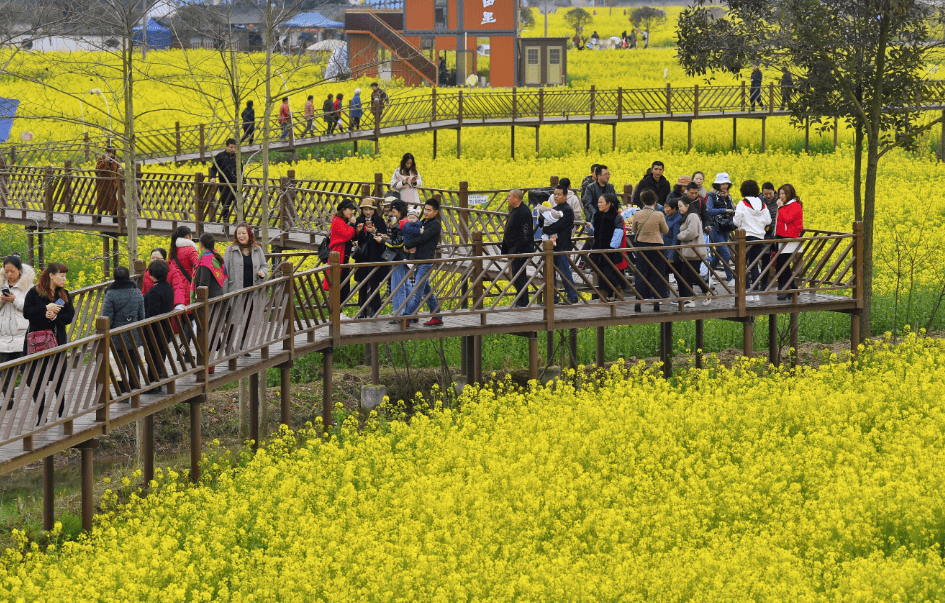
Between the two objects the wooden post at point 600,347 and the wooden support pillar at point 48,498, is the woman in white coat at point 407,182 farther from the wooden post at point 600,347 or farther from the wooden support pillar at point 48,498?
the wooden support pillar at point 48,498

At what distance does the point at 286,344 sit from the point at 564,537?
527 centimetres

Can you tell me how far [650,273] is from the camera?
60.0 feet

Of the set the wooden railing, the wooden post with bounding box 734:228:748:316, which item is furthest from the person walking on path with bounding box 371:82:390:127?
the wooden post with bounding box 734:228:748:316

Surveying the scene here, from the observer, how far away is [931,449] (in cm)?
1445

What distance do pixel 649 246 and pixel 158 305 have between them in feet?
22.6

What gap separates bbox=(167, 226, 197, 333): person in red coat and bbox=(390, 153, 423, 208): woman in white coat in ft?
17.7

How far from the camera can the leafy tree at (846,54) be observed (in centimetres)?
1972

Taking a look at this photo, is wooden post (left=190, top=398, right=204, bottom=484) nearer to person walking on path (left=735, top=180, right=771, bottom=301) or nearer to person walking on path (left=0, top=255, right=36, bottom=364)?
person walking on path (left=0, top=255, right=36, bottom=364)

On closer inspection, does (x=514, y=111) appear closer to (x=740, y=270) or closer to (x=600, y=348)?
(x=600, y=348)

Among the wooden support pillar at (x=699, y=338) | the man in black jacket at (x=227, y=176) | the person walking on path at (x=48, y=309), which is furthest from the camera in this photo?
the man in black jacket at (x=227, y=176)

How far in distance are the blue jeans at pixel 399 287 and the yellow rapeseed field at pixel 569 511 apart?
158cm

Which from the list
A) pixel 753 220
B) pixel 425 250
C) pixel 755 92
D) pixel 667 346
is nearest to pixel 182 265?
pixel 425 250

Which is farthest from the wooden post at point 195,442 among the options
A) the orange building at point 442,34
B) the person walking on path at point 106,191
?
the orange building at point 442,34

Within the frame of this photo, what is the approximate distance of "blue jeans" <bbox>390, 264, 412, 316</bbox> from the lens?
1681 cm
